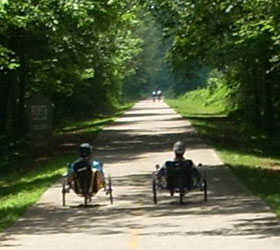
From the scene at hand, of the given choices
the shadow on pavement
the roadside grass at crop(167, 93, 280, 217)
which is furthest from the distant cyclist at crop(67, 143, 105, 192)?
the roadside grass at crop(167, 93, 280, 217)

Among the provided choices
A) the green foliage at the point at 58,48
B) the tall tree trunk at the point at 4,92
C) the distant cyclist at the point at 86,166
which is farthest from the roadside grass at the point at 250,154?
the tall tree trunk at the point at 4,92

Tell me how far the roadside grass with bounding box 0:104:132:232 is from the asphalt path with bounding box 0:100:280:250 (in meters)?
0.36

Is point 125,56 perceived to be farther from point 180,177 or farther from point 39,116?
point 180,177

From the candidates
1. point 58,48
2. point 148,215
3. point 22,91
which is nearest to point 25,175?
point 148,215

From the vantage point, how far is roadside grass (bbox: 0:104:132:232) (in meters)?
19.7

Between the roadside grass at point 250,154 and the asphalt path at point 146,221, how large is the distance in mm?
364

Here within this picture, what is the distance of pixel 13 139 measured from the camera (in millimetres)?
43188

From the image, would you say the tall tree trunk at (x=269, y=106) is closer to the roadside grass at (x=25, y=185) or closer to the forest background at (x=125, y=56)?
the forest background at (x=125, y=56)

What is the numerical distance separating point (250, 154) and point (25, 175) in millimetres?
7813

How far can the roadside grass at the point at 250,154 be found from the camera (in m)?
21.2

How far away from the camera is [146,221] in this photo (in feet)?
54.1

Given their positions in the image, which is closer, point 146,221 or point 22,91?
point 146,221

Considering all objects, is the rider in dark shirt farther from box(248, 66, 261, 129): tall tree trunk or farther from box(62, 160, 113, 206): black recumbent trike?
box(248, 66, 261, 129): tall tree trunk

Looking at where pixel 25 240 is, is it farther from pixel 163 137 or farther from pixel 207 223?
pixel 163 137
